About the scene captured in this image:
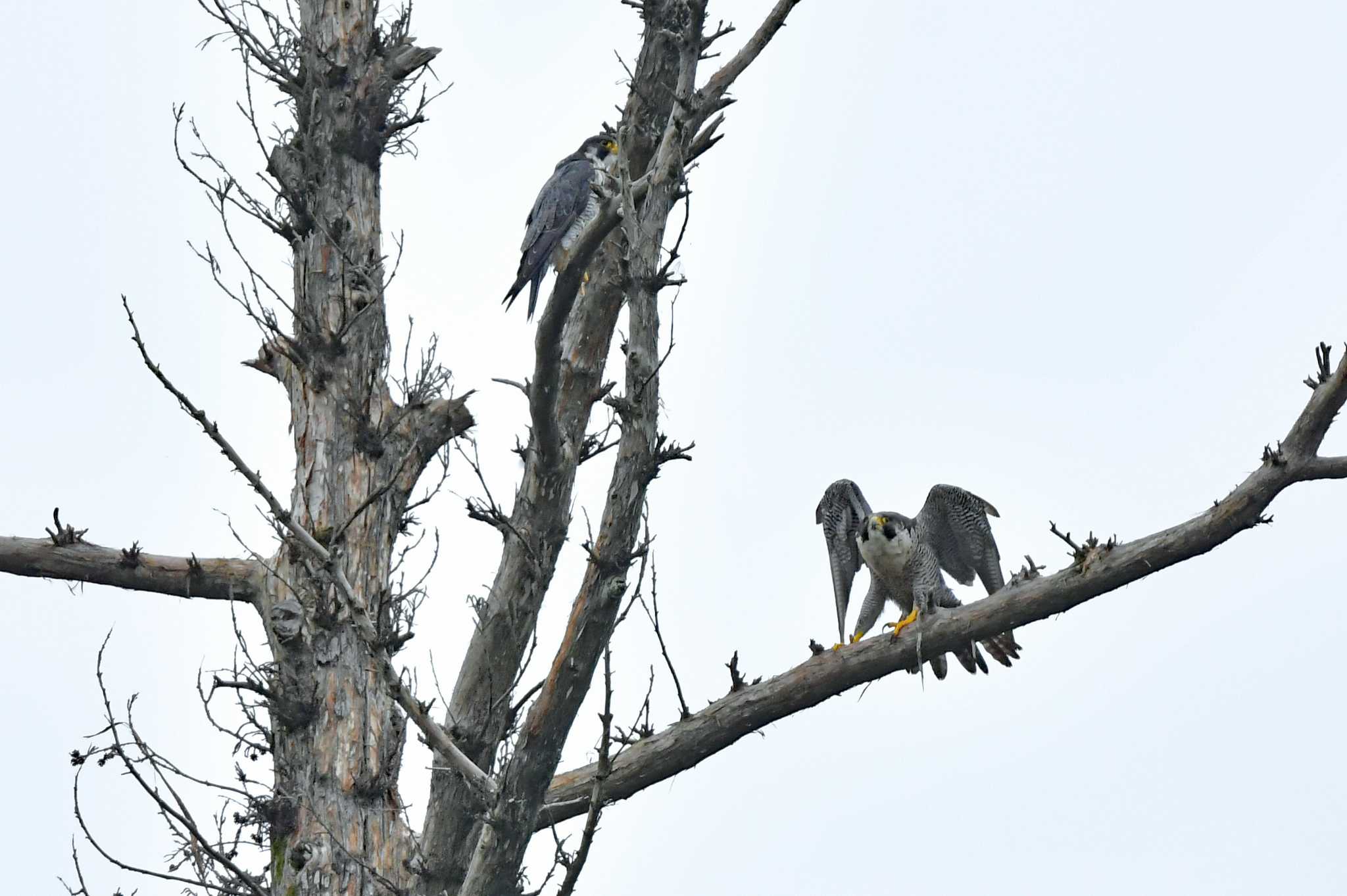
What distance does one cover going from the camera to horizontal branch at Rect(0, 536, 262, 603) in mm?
6367

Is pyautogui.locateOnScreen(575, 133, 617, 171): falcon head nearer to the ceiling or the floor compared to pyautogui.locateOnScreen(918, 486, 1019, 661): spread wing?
nearer to the ceiling

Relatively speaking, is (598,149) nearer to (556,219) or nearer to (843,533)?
(556,219)

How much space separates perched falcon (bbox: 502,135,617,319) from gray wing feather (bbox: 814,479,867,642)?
7.26 feet

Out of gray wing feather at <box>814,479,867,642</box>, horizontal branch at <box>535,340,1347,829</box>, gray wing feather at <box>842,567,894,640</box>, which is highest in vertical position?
gray wing feather at <box>814,479,867,642</box>

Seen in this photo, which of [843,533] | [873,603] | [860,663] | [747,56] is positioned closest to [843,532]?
[843,533]

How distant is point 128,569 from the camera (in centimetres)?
638

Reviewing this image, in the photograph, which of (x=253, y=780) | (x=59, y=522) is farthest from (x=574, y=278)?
(x=59, y=522)

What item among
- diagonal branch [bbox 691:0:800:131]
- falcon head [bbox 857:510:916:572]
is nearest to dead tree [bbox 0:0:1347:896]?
diagonal branch [bbox 691:0:800:131]

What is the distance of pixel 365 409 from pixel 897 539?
9.48 ft

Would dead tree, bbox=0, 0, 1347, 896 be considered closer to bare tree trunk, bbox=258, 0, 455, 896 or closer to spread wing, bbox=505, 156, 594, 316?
bare tree trunk, bbox=258, 0, 455, 896

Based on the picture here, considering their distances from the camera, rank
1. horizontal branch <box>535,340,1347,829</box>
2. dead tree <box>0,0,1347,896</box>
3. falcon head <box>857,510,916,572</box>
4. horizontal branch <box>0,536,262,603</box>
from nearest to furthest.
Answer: dead tree <box>0,0,1347,896</box>, horizontal branch <box>535,340,1347,829</box>, horizontal branch <box>0,536,262,603</box>, falcon head <box>857,510,916,572</box>

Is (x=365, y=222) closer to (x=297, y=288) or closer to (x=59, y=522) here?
(x=297, y=288)

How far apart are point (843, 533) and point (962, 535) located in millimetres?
726

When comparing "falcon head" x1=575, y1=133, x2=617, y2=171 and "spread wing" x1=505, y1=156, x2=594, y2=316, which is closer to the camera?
"spread wing" x1=505, y1=156, x2=594, y2=316
